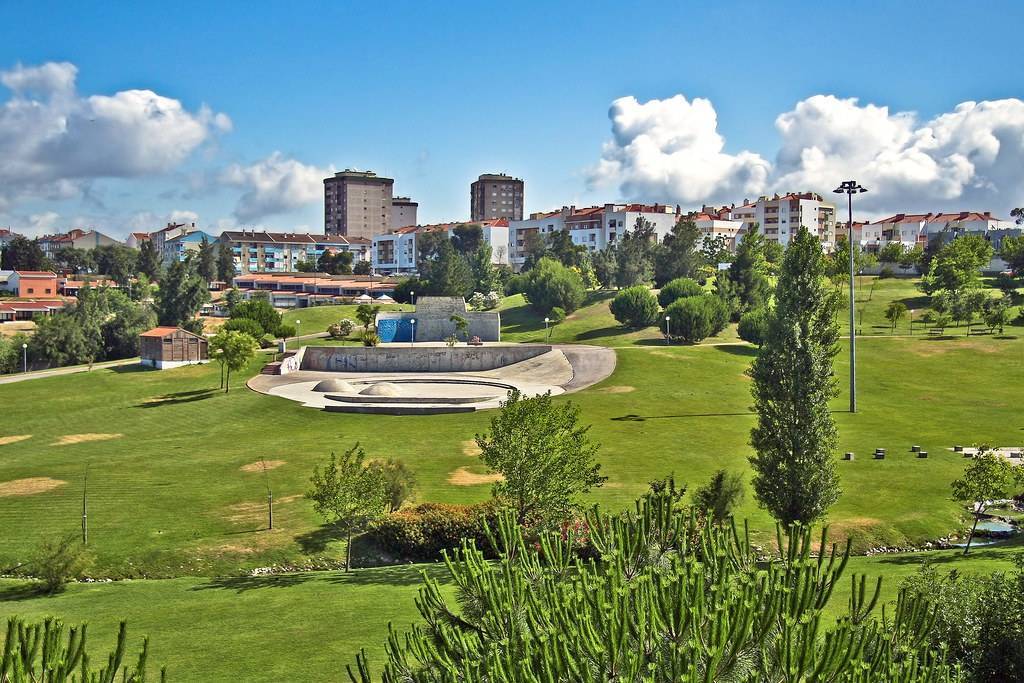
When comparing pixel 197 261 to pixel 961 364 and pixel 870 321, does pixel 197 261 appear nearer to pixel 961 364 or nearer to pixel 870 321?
pixel 870 321

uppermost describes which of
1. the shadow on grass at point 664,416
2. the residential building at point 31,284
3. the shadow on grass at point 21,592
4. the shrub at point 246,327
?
the residential building at point 31,284

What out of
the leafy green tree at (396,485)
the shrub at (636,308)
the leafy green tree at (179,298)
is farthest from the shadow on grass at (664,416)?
the leafy green tree at (179,298)

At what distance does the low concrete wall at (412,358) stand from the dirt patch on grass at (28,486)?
1673 inches

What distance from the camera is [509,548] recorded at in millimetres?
15016

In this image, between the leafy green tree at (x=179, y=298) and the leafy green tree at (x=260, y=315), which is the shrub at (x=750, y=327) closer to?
the leafy green tree at (x=260, y=315)

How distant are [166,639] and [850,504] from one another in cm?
3084

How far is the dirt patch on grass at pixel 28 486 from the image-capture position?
44.2 meters

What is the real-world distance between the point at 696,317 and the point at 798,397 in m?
66.0

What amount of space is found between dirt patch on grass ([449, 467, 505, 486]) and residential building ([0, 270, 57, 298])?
140m

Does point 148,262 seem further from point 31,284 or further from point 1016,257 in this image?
point 1016,257

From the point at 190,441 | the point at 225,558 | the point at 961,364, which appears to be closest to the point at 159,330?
the point at 190,441

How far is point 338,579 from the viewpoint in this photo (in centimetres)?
3075

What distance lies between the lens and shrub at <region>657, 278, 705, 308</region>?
10931 centimetres

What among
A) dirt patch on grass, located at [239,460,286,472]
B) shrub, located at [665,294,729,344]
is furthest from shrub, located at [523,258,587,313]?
dirt patch on grass, located at [239,460,286,472]
